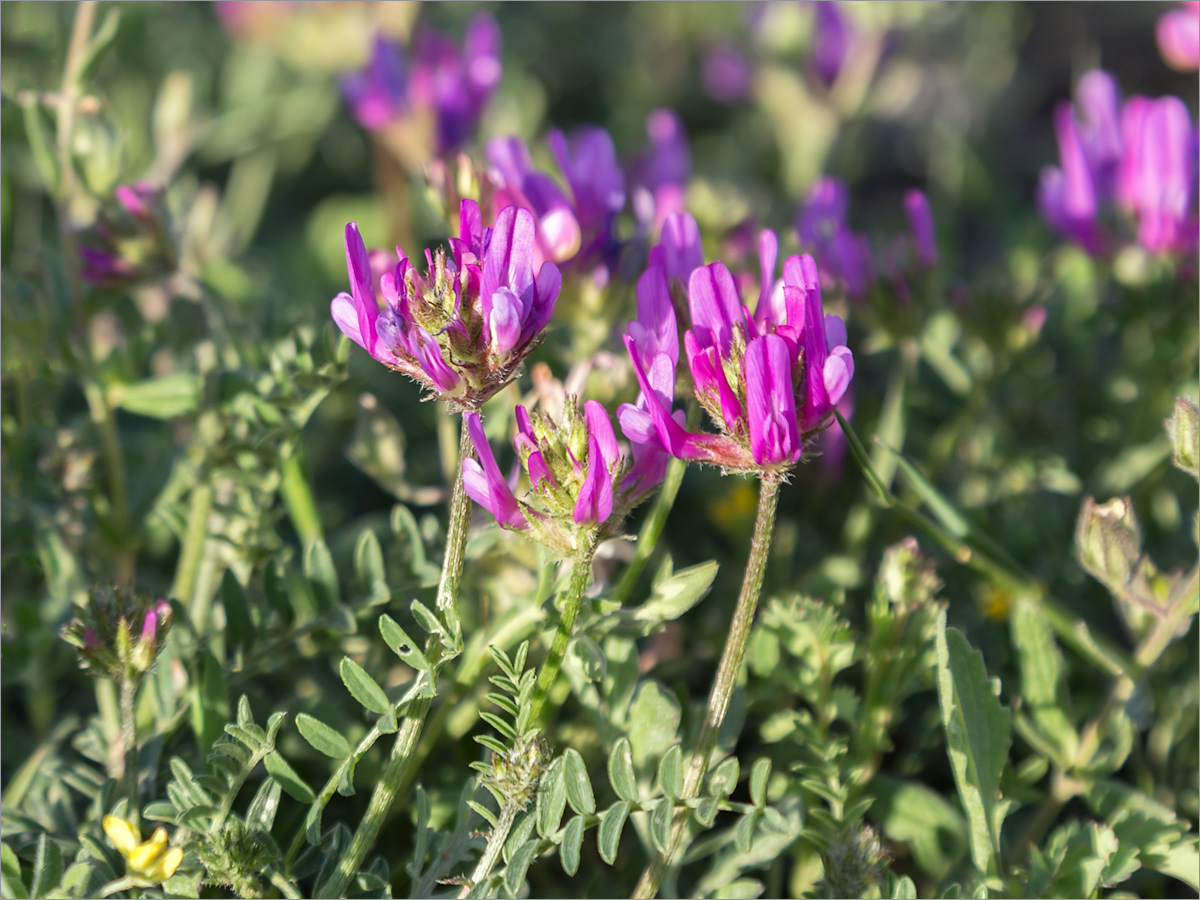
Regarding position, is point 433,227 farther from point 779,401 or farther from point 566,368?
point 779,401

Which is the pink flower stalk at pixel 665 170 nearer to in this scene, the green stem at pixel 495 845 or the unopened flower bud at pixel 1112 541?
the unopened flower bud at pixel 1112 541

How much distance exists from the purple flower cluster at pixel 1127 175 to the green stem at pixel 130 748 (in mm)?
2193

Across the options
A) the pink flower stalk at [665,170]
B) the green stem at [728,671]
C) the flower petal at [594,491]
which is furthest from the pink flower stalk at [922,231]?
the flower petal at [594,491]

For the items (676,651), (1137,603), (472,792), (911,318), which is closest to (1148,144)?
(911,318)

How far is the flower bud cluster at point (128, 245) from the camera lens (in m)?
2.05

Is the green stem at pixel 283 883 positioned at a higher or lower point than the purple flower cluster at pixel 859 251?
lower

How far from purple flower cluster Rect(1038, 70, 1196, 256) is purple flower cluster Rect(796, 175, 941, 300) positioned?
46 centimetres

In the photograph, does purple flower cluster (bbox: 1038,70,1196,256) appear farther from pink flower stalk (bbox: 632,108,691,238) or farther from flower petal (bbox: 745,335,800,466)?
flower petal (bbox: 745,335,800,466)

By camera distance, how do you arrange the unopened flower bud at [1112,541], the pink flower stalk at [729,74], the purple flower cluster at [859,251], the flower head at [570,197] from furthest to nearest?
the pink flower stalk at [729,74] → the purple flower cluster at [859,251] → the flower head at [570,197] → the unopened flower bud at [1112,541]

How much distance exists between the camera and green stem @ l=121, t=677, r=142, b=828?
149 centimetres

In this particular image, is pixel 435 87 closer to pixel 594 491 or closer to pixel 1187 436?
→ pixel 594 491

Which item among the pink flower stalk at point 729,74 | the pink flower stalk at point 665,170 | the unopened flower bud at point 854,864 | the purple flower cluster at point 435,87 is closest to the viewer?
the unopened flower bud at point 854,864

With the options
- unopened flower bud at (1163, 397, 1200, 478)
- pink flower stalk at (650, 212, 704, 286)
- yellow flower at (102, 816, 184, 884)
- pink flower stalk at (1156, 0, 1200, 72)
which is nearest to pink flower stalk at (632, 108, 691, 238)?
pink flower stalk at (650, 212, 704, 286)

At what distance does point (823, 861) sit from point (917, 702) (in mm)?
690
